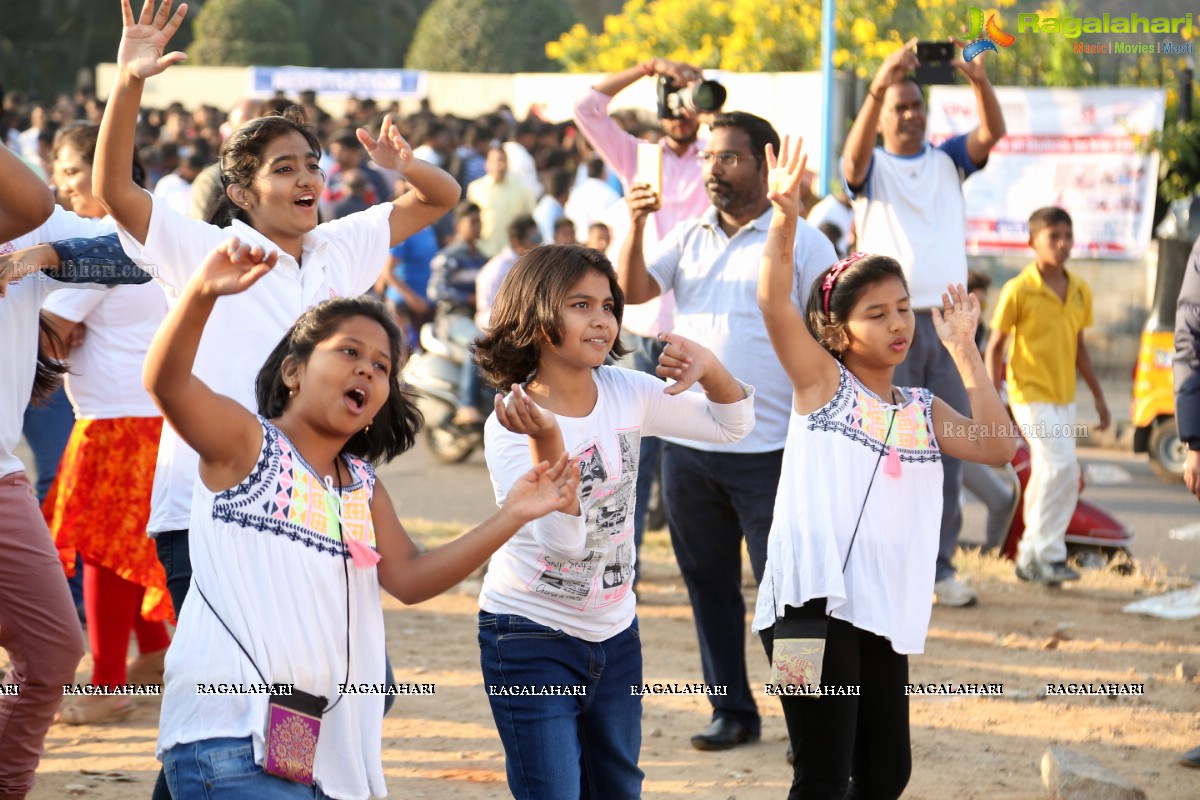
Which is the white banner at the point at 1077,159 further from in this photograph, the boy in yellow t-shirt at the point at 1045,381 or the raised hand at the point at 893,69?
the raised hand at the point at 893,69

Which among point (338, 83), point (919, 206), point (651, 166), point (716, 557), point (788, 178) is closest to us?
point (788, 178)

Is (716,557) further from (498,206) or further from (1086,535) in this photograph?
(498,206)

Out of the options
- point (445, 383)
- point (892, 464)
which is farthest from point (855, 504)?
point (445, 383)

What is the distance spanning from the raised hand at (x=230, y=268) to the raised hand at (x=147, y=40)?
3.37ft

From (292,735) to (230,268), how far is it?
0.91m

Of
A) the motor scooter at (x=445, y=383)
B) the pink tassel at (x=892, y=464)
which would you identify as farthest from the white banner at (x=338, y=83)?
the pink tassel at (x=892, y=464)

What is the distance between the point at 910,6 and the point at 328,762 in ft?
58.9

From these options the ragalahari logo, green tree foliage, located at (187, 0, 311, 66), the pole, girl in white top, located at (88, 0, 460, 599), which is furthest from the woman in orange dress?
green tree foliage, located at (187, 0, 311, 66)

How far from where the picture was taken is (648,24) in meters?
21.7

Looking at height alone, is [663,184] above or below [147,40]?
below

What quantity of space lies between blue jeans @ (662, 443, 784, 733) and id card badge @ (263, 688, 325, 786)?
2355mm

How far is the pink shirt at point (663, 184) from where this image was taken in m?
6.56

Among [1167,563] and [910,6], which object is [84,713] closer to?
[1167,563]

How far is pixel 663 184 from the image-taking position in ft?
21.8
